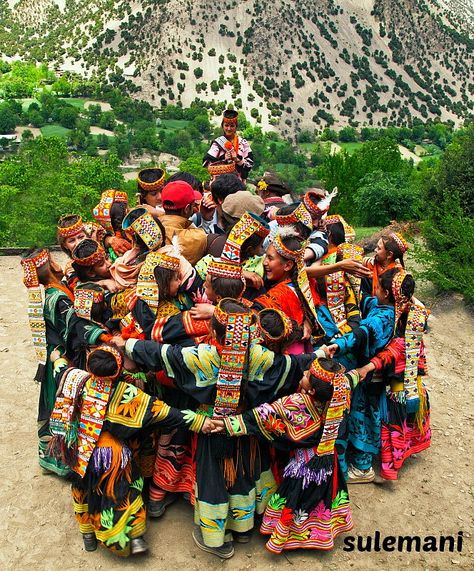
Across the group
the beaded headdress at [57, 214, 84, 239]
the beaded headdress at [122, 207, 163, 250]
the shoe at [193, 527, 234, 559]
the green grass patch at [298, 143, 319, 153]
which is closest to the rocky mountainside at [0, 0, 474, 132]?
the green grass patch at [298, 143, 319, 153]

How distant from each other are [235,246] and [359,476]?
2.43 m

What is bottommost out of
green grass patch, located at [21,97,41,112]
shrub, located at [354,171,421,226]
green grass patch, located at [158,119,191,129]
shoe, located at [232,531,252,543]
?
green grass patch, located at [158,119,191,129]

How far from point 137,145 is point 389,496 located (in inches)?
4036

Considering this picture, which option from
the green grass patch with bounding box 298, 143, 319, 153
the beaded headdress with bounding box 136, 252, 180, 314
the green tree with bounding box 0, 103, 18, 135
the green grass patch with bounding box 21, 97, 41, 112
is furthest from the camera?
the green grass patch with bounding box 298, 143, 319, 153

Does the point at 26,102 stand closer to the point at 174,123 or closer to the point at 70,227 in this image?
the point at 174,123

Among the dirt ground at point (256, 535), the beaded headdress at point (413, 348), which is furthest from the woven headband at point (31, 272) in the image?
the beaded headdress at point (413, 348)

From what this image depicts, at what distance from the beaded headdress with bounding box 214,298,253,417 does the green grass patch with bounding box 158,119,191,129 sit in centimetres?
11824

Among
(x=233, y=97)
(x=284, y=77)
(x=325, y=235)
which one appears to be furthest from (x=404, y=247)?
(x=284, y=77)

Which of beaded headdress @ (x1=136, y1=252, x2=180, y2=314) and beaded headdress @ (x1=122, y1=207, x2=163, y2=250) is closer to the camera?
beaded headdress @ (x1=136, y1=252, x2=180, y2=314)

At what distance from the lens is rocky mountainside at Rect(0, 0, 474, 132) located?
140625 millimetres

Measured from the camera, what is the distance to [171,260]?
4129mm

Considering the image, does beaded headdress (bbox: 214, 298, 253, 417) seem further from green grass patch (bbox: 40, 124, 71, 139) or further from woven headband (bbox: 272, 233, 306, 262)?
green grass patch (bbox: 40, 124, 71, 139)

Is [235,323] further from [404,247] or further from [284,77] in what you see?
[284,77]

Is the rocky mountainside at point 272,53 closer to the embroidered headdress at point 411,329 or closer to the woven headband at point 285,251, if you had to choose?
the embroidered headdress at point 411,329
